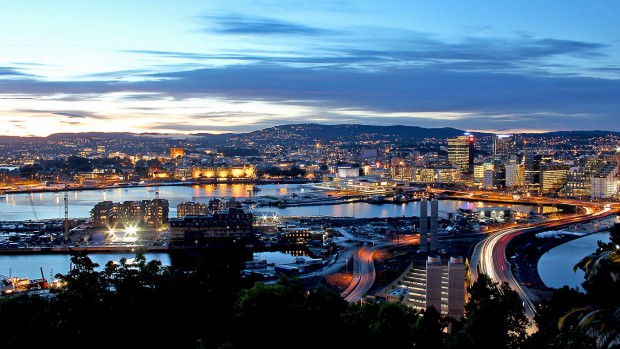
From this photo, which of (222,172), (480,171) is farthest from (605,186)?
(222,172)

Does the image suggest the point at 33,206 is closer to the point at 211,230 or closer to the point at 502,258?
the point at 211,230

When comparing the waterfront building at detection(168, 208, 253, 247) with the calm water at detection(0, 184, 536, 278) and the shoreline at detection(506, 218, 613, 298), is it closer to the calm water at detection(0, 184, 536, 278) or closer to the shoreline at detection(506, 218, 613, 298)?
the calm water at detection(0, 184, 536, 278)

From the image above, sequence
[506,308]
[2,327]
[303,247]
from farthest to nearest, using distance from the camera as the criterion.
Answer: [303,247] → [506,308] → [2,327]

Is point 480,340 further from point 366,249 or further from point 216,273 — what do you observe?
point 366,249

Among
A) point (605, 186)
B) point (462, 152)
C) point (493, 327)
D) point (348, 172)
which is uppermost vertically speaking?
point (462, 152)

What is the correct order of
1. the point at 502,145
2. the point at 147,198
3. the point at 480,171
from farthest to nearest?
the point at 502,145
the point at 480,171
the point at 147,198

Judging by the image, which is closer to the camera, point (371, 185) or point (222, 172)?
point (371, 185)

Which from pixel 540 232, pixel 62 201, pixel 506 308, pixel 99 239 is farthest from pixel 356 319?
pixel 62 201
